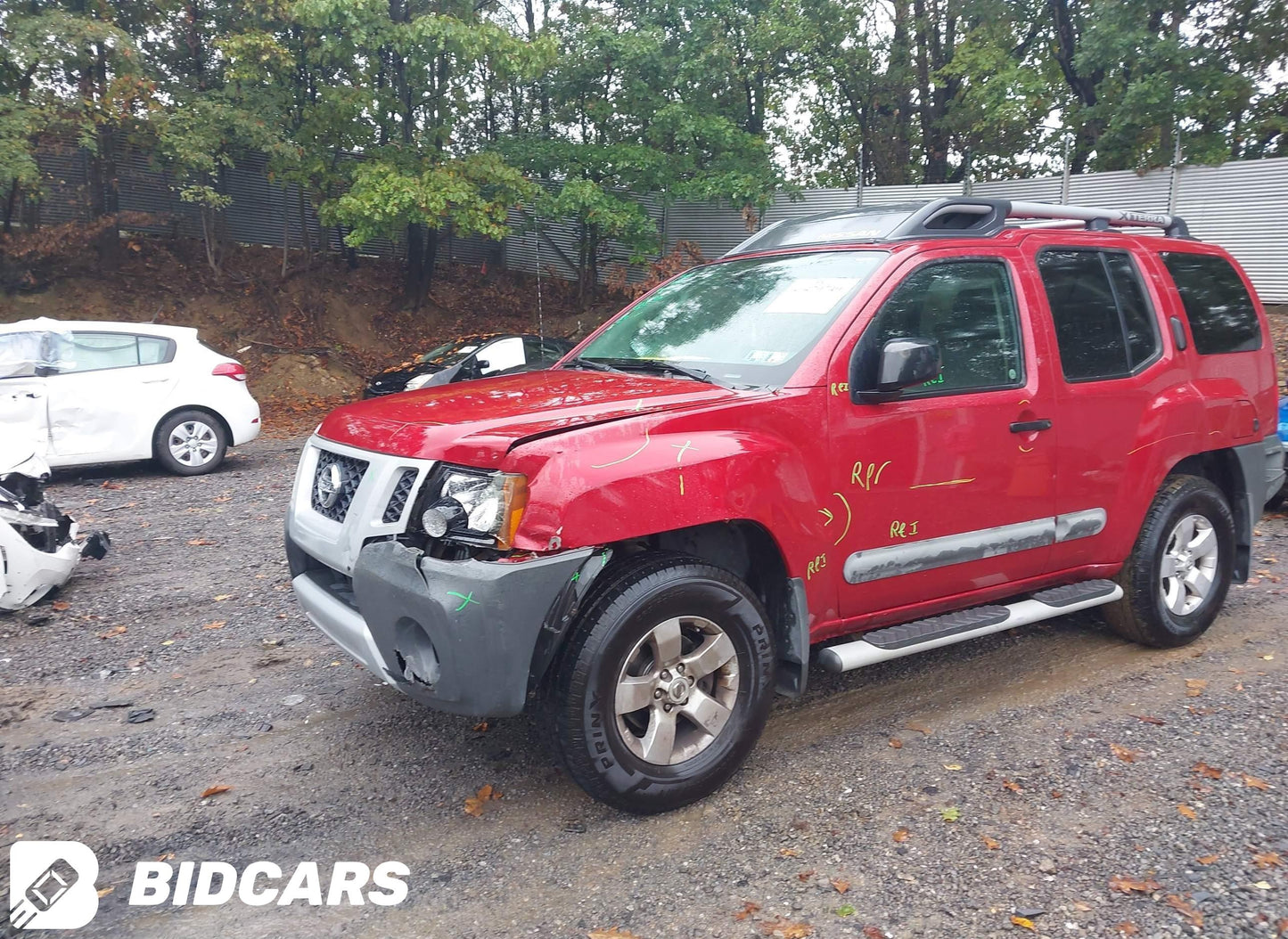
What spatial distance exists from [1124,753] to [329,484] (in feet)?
10.9

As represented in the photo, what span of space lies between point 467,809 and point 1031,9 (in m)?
22.7

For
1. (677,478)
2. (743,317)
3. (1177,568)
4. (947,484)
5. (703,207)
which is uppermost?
(703,207)

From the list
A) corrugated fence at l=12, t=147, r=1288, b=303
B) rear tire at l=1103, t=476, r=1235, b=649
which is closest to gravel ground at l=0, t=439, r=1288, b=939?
A: rear tire at l=1103, t=476, r=1235, b=649

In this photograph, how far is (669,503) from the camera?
327cm

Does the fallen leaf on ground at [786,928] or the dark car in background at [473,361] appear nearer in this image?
the fallen leaf on ground at [786,928]

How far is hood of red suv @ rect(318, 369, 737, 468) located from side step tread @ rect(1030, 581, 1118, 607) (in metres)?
1.91

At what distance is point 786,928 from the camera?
283 cm

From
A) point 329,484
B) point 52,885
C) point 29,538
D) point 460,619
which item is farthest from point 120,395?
point 460,619

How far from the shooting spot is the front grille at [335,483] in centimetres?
361

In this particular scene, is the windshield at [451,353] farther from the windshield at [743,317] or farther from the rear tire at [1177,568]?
the rear tire at [1177,568]

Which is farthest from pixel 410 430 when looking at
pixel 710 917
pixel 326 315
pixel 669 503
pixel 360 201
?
pixel 326 315

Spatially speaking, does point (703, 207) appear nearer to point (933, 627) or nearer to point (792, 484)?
point (933, 627)

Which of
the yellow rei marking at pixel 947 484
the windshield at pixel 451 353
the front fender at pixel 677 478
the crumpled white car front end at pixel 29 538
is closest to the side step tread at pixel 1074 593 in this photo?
the yellow rei marking at pixel 947 484

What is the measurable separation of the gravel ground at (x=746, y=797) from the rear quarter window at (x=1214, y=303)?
1585 mm
